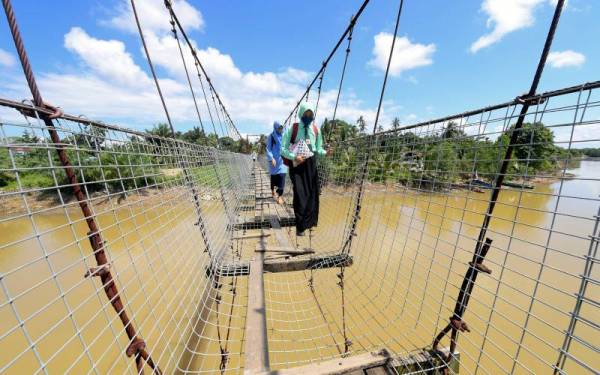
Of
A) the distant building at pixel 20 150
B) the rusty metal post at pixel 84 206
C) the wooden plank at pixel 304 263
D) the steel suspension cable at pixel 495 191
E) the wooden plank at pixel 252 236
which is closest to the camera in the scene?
the distant building at pixel 20 150

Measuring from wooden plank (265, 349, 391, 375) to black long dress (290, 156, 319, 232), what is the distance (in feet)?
3.61

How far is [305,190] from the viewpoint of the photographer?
222 centimetres

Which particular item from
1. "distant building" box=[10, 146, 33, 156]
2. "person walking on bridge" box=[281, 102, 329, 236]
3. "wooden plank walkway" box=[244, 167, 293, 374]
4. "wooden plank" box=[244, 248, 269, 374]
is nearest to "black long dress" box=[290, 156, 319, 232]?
"person walking on bridge" box=[281, 102, 329, 236]

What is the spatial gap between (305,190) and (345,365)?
128cm

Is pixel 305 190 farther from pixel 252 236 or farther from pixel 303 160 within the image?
pixel 252 236

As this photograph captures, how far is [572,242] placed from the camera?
28.9ft

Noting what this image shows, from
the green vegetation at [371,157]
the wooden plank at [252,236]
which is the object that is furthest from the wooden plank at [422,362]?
the wooden plank at [252,236]

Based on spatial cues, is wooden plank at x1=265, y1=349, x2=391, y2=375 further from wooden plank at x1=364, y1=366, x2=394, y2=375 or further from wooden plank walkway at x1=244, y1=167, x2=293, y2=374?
wooden plank walkway at x1=244, y1=167, x2=293, y2=374

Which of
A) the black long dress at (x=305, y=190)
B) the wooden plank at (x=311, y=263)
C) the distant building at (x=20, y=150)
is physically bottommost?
the wooden plank at (x=311, y=263)

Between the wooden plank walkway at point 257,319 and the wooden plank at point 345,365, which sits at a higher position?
the wooden plank walkway at point 257,319

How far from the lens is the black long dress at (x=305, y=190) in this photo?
7.19ft

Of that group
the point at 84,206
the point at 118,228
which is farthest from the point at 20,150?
the point at 118,228

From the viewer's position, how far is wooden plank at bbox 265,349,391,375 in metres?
1.21

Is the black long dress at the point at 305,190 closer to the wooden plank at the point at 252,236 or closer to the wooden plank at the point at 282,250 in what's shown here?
the wooden plank at the point at 282,250
